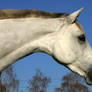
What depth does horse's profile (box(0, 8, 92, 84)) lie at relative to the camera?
4078mm

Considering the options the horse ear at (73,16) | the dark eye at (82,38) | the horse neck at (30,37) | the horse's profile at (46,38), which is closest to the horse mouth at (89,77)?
the horse's profile at (46,38)

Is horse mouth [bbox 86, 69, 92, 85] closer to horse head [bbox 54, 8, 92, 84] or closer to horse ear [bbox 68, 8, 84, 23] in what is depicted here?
horse head [bbox 54, 8, 92, 84]

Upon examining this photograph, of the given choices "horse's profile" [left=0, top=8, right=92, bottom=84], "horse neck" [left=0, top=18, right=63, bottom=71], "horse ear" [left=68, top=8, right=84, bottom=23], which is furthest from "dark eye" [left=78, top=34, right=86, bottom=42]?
"horse neck" [left=0, top=18, right=63, bottom=71]

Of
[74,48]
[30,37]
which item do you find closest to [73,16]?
[74,48]

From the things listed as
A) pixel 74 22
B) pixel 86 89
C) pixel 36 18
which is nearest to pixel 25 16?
pixel 36 18

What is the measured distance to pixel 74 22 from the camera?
4555mm

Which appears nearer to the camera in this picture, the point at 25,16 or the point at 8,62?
the point at 8,62

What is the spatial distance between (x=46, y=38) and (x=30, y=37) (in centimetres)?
27

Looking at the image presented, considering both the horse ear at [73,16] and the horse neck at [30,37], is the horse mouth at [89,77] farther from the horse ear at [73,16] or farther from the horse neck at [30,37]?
the horse ear at [73,16]

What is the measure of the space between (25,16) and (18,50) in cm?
62

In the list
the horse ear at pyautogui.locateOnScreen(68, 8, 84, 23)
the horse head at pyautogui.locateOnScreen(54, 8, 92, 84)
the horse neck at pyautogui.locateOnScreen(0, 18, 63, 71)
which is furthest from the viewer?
the horse ear at pyautogui.locateOnScreen(68, 8, 84, 23)

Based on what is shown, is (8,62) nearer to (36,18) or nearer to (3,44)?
(3,44)

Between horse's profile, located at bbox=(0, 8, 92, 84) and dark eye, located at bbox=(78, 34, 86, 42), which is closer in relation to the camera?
horse's profile, located at bbox=(0, 8, 92, 84)

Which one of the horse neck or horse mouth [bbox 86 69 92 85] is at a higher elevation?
the horse neck
